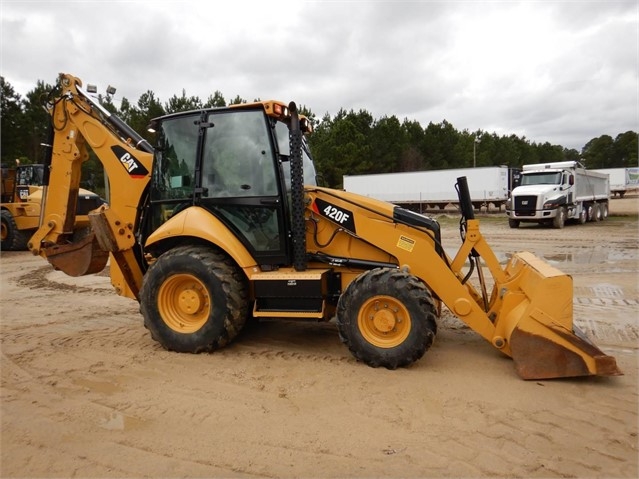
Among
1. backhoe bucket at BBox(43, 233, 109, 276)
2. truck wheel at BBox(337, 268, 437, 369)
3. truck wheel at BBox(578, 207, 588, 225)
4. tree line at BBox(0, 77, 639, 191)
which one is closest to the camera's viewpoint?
truck wheel at BBox(337, 268, 437, 369)

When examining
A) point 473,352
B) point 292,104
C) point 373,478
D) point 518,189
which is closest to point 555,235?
point 518,189

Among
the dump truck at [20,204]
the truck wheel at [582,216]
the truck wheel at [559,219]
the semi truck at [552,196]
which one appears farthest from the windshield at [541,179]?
the dump truck at [20,204]

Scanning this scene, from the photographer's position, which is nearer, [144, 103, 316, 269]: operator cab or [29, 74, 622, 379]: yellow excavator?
[29, 74, 622, 379]: yellow excavator

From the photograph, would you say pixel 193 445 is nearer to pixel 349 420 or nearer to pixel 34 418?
pixel 349 420

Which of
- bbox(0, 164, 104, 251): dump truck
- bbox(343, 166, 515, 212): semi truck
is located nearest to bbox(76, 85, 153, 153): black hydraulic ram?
bbox(0, 164, 104, 251): dump truck

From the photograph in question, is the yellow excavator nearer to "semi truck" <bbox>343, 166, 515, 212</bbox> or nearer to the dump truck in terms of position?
the dump truck

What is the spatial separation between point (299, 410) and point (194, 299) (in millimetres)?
1898

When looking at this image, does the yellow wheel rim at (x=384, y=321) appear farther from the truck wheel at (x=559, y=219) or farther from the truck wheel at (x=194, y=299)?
the truck wheel at (x=559, y=219)

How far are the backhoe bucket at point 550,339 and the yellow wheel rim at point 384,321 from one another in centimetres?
94

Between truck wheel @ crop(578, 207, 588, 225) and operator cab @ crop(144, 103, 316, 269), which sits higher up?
operator cab @ crop(144, 103, 316, 269)

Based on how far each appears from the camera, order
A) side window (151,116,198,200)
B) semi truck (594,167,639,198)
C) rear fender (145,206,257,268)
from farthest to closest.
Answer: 1. semi truck (594,167,639,198)
2. side window (151,116,198,200)
3. rear fender (145,206,257,268)

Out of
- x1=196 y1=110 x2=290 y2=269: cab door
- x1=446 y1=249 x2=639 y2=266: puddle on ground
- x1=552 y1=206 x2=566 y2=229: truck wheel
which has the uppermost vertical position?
x1=196 y1=110 x2=290 y2=269: cab door

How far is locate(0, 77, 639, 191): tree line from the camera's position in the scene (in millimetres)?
37625

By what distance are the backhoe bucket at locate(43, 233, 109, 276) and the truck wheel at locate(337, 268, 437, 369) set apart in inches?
125
